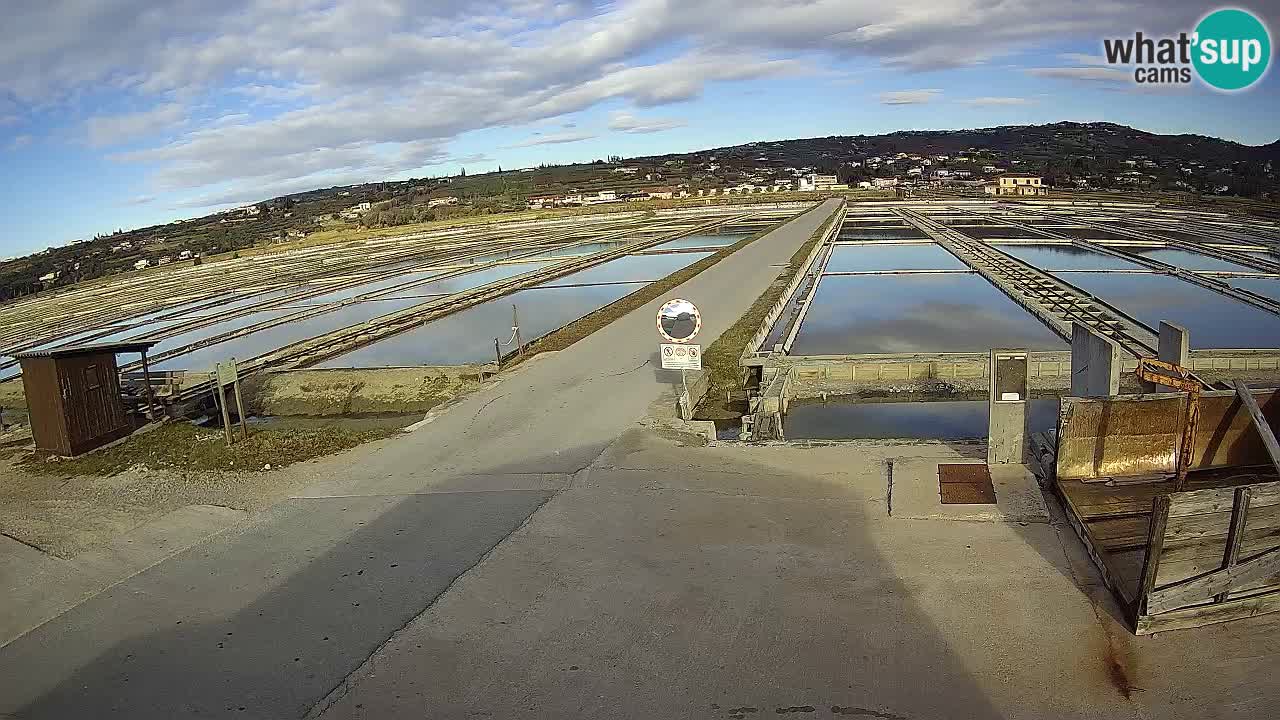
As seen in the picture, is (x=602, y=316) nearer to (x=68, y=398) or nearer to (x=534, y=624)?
(x=68, y=398)

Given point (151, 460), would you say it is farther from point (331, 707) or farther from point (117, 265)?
point (117, 265)

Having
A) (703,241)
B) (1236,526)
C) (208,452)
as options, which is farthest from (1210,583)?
(703,241)

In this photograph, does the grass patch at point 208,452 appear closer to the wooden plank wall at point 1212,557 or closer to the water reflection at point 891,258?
the wooden plank wall at point 1212,557

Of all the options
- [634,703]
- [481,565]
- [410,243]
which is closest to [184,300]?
[410,243]

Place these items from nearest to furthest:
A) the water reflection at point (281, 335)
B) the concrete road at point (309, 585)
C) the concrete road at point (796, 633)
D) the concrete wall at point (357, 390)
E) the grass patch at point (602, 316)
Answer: the concrete road at point (796, 633), the concrete road at point (309, 585), the concrete wall at point (357, 390), the grass patch at point (602, 316), the water reflection at point (281, 335)

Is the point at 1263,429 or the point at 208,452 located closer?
the point at 1263,429

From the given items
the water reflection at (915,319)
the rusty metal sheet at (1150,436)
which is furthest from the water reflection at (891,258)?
the rusty metal sheet at (1150,436)

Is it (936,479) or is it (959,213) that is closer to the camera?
(936,479)
